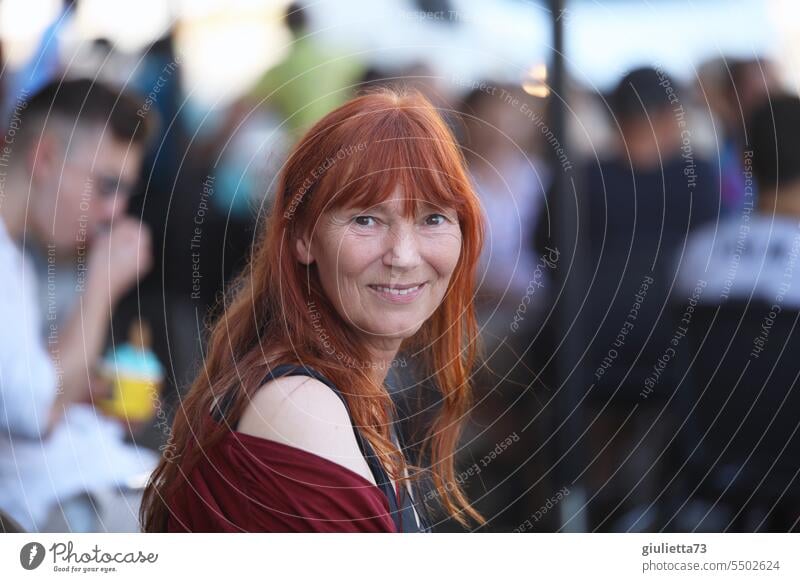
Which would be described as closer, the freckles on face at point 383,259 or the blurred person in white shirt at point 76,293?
the freckles on face at point 383,259

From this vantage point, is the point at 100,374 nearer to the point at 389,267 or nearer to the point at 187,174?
the point at 187,174

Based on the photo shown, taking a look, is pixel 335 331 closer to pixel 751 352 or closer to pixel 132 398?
pixel 132 398

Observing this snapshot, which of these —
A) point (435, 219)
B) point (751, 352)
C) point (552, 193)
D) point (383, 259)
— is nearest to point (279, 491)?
point (383, 259)

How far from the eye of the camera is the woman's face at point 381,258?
1.81 metres

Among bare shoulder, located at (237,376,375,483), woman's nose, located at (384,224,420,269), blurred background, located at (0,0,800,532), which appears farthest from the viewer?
blurred background, located at (0,0,800,532)

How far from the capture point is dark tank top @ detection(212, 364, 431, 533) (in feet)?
5.59

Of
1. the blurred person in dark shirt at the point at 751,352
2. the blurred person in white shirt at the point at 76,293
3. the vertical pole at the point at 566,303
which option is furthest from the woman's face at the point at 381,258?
the blurred person in dark shirt at the point at 751,352

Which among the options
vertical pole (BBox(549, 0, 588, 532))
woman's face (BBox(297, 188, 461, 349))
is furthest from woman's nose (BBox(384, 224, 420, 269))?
vertical pole (BBox(549, 0, 588, 532))

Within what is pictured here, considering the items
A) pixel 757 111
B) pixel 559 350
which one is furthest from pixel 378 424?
pixel 757 111

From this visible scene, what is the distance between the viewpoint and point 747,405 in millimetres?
2104

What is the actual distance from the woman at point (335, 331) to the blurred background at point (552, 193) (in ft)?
0.31

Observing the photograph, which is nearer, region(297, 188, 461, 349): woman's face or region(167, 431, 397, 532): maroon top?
region(167, 431, 397, 532): maroon top

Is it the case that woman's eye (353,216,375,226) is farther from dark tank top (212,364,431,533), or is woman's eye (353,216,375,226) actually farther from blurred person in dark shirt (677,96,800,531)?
blurred person in dark shirt (677,96,800,531)

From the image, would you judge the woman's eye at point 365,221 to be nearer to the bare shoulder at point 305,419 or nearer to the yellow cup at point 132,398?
the bare shoulder at point 305,419
